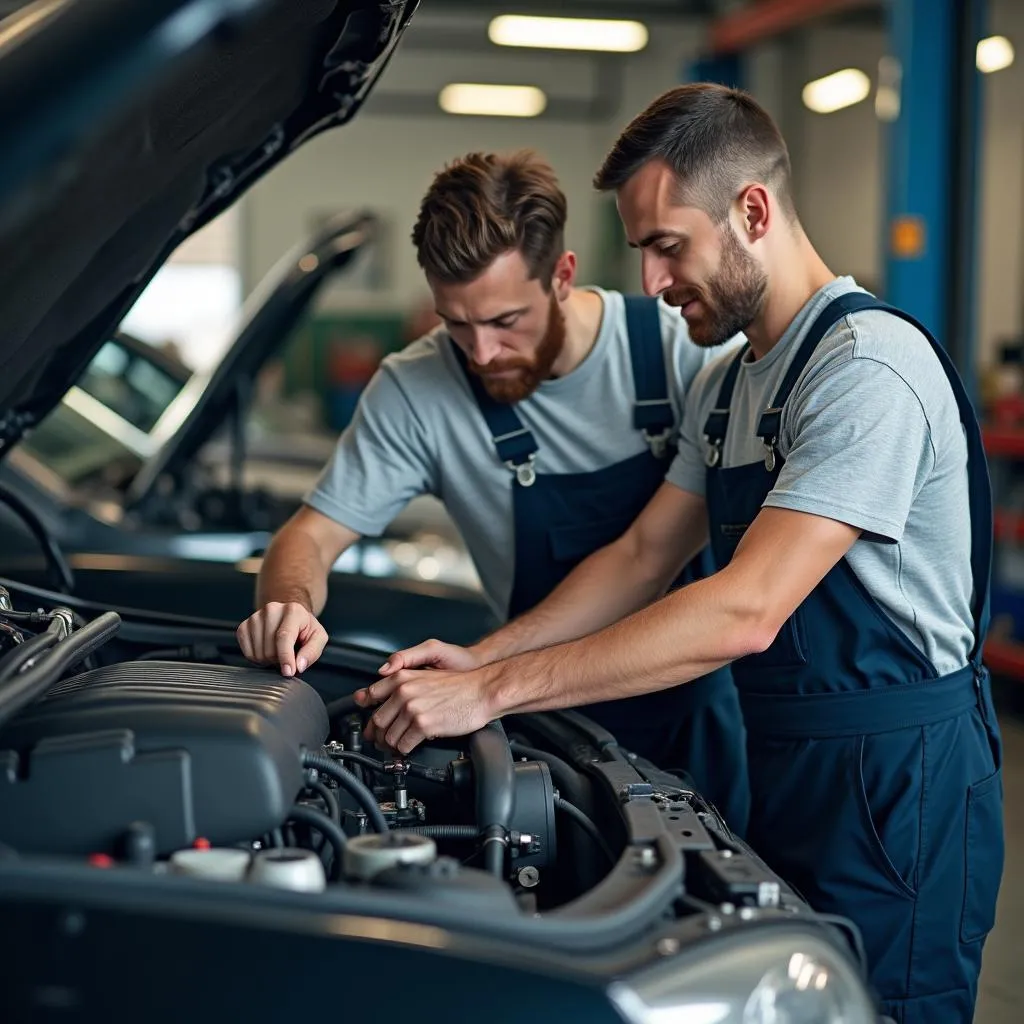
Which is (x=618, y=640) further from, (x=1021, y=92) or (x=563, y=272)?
(x=1021, y=92)

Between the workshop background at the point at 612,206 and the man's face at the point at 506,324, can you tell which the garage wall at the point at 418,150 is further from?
the man's face at the point at 506,324

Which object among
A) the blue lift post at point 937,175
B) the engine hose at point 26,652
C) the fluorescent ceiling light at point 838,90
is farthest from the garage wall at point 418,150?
the engine hose at point 26,652

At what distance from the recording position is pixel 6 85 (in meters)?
1.14

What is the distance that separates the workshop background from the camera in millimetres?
5707

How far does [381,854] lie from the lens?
4.03 feet

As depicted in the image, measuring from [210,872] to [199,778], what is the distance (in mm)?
142

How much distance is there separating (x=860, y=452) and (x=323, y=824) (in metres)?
0.76

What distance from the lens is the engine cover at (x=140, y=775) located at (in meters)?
1.28

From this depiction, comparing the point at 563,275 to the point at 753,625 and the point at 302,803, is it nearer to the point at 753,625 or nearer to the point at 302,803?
the point at 753,625

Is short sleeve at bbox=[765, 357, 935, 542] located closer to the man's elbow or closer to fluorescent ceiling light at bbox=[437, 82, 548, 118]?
the man's elbow

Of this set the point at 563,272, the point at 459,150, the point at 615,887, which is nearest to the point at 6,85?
the point at 615,887

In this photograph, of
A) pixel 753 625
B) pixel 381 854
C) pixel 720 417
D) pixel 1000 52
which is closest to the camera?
pixel 381 854

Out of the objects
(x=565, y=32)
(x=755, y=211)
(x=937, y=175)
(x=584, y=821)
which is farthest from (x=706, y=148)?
(x=565, y=32)

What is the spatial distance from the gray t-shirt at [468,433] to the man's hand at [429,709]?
632 millimetres
